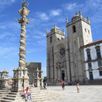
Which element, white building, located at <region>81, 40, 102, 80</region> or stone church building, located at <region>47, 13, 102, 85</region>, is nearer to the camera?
white building, located at <region>81, 40, 102, 80</region>

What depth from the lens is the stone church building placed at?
3775 cm

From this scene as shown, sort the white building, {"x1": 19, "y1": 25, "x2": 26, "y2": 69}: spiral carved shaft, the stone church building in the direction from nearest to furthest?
{"x1": 19, "y1": 25, "x2": 26, "y2": 69}: spiral carved shaft < the white building < the stone church building

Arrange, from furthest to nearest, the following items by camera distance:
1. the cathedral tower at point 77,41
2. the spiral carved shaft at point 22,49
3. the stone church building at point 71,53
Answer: the cathedral tower at point 77,41
the stone church building at point 71,53
the spiral carved shaft at point 22,49

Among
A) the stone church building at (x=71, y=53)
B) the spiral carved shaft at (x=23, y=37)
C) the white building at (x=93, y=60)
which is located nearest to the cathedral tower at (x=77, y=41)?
the stone church building at (x=71, y=53)

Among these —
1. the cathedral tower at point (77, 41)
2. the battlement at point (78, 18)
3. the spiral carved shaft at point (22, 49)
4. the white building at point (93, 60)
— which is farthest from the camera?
the battlement at point (78, 18)

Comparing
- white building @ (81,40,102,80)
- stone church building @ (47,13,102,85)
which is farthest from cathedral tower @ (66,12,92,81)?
white building @ (81,40,102,80)

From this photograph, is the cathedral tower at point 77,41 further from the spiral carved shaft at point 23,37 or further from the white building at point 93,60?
the spiral carved shaft at point 23,37

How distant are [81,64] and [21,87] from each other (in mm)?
24816

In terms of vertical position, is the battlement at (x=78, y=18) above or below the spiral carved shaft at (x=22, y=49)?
above

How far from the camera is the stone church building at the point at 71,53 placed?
1486 inches

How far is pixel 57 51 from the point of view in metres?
46.6

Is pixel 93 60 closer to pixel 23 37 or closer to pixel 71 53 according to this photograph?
pixel 71 53

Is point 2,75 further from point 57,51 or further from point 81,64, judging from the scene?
point 57,51

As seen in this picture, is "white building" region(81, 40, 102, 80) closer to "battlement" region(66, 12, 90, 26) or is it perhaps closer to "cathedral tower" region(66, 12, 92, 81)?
"cathedral tower" region(66, 12, 92, 81)
